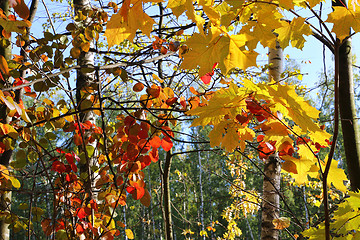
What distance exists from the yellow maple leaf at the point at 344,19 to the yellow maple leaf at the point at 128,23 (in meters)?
0.44

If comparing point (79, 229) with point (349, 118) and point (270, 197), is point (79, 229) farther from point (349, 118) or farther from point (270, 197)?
point (270, 197)

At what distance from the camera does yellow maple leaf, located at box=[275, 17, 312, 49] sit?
701 mm

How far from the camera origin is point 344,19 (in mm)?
656

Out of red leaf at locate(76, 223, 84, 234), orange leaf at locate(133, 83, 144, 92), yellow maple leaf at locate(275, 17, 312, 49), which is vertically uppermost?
orange leaf at locate(133, 83, 144, 92)

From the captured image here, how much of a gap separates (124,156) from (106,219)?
361mm

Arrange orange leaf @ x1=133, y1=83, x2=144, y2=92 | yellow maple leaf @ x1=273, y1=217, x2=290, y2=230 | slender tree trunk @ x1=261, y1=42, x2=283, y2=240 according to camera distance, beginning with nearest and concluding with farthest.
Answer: orange leaf @ x1=133, y1=83, x2=144, y2=92, yellow maple leaf @ x1=273, y1=217, x2=290, y2=230, slender tree trunk @ x1=261, y1=42, x2=283, y2=240

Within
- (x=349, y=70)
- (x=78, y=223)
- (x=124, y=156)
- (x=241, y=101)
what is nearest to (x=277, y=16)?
(x=241, y=101)

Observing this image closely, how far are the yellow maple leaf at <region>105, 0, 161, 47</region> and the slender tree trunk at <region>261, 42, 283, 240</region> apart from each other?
152 centimetres

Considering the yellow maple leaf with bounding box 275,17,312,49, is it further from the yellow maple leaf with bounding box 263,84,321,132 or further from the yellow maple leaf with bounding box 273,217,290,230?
the yellow maple leaf with bounding box 273,217,290,230

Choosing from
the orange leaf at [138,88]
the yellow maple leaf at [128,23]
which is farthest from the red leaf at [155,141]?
the yellow maple leaf at [128,23]

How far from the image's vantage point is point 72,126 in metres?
1.41

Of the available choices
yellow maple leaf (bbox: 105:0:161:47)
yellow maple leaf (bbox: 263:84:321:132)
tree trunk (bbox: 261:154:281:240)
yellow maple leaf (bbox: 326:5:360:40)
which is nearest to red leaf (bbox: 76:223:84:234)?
yellow maple leaf (bbox: 105:0:161:47)

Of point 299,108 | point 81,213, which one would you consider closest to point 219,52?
point 299,108

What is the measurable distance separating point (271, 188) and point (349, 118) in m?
1.33
